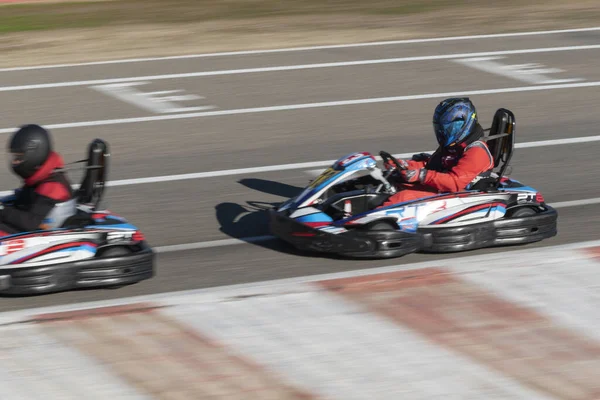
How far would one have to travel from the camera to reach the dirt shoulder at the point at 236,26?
58.1 ft

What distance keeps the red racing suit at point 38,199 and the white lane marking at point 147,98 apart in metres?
6.28

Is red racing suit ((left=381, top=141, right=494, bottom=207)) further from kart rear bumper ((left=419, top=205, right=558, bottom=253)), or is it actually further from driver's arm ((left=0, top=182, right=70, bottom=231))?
driver's arm ((left=0, top=182, right=70, bottom=231))

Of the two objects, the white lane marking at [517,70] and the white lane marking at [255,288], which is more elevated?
the white lane marking at [517,70]

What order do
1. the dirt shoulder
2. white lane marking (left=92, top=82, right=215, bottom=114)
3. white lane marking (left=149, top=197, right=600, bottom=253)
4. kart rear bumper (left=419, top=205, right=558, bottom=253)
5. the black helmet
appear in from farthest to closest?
the dirt shoulder → white lane marking (left=92, top=82, right=215, bottom=114) → white lane marking (left=149, top=197, right=600, bottom=253) → kart rear bumper (left=419, top=205, right=558, bottom=253) → the black helmet

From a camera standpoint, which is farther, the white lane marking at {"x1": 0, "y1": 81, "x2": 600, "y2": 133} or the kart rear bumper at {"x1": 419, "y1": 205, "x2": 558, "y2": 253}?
the white lane marking at {"x1": 0, "y1": 81, "x2": 600, "y2": 133}

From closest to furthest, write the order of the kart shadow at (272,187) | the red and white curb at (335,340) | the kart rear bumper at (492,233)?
the red and white curb at (335,340), the kart rear bumper at (492,233), the kart shadow at (272,187)

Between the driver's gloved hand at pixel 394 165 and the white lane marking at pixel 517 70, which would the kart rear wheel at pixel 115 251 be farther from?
the white lane marking at pixel 517 70

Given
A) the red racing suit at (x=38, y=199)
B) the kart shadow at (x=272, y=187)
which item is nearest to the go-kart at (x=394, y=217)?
the kart shadow at (x=272, y=187)

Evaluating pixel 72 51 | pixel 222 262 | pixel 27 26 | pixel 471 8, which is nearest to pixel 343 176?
pixel 222 262

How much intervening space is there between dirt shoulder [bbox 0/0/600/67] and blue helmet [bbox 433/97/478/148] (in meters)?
9.08

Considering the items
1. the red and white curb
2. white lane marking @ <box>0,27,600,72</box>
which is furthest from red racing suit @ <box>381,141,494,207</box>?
white lane marking @ <box>0,27,600,72</box>

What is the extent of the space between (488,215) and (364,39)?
994 cm

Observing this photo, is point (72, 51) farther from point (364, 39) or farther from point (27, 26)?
point (364, 39)

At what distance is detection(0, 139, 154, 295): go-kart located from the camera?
7734 mm
